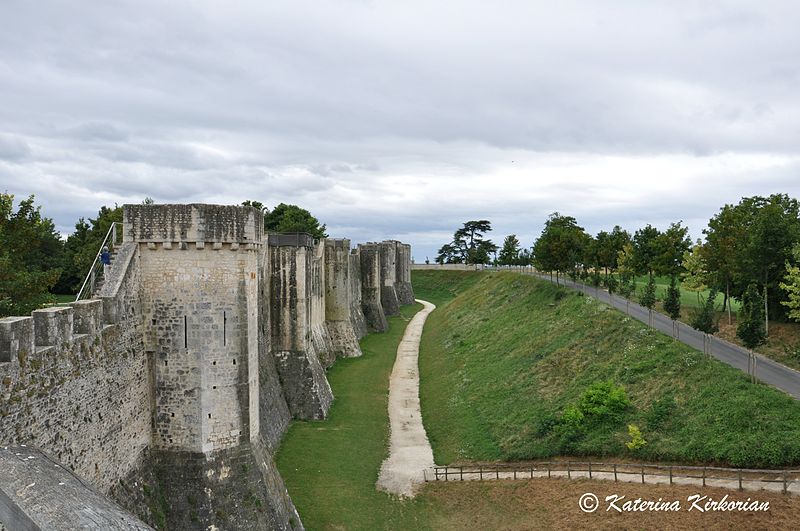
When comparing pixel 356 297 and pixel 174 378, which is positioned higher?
pixel 174 378

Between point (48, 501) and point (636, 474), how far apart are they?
55.7ft

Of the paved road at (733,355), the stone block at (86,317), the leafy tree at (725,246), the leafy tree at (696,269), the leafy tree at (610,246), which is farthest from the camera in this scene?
the leafy tree at (610,246)

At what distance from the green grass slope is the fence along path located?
25.1 inches

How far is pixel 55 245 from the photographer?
68.2m

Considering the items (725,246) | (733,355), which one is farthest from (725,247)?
(733,355)

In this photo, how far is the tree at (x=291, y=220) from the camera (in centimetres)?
8550

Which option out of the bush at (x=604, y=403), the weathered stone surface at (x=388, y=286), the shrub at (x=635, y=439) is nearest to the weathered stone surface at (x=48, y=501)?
the shrub at (x=635, y=439)

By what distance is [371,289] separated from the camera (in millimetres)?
59719

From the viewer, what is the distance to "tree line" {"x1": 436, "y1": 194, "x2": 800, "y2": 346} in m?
27.2

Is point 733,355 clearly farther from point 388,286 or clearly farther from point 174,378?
point 388,286

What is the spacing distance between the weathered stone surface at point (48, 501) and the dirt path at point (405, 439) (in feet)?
44.4

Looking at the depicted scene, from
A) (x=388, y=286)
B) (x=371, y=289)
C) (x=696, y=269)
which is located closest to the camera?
(x=696, y=269)

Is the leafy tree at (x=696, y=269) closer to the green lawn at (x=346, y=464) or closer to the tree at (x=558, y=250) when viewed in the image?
the tree at (x=558, y=250)

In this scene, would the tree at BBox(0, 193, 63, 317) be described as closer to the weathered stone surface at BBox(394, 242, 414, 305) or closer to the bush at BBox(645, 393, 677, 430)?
the bush at BBox(645, 393, 677, 430)
